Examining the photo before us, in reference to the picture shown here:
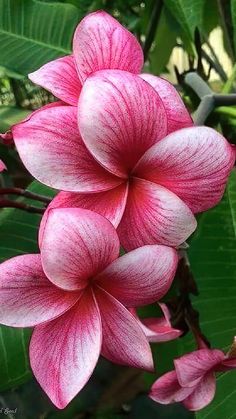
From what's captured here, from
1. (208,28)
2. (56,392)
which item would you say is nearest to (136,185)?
(56,392)

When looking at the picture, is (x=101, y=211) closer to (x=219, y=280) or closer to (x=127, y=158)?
(x=127, y=158)

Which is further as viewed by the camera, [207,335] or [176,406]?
[176,406]

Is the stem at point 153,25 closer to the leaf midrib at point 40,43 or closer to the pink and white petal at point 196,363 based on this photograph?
the leaf midrib at point 40,43

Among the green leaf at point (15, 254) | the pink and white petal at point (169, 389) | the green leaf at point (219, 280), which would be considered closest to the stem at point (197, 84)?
the green leaf at point (219, 280)

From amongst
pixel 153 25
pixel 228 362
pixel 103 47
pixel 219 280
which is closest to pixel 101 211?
pixel 103 47

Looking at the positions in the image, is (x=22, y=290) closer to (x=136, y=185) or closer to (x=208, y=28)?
(x=136, y=185)

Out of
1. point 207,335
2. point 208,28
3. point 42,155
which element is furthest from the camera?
point 208,28
